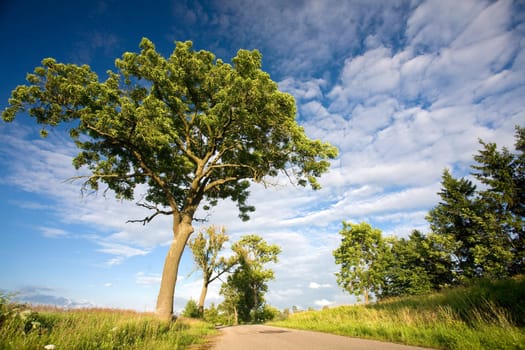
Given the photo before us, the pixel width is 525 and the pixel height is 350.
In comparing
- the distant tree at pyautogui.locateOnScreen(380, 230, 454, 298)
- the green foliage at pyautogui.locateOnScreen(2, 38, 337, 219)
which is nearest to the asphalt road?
the green foliage at pyautogui.locateOnScreen(2, 38, 337, 219)

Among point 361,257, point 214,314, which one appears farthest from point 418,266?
point 214,314

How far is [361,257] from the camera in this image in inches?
1362

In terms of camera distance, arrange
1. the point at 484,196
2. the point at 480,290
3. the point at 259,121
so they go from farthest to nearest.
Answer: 1. the point at 484,196
2. the point at 259,121
3. the point at 480,290

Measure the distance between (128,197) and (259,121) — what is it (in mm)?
9334

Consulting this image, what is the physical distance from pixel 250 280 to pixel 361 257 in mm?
19238

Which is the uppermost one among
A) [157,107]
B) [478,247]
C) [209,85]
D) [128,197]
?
[209,85]

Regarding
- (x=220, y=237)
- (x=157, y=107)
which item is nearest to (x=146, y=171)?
(x=157, y=107)

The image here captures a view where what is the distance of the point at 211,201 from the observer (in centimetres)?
1552

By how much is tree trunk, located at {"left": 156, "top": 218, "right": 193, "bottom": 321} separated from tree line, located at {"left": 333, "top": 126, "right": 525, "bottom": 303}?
23100 millimetres

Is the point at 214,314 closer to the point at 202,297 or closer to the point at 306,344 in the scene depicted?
the point at 202,297

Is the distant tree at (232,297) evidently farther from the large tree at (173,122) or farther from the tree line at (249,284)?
the large tree at (173,122)

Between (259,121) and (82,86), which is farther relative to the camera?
(259,121)

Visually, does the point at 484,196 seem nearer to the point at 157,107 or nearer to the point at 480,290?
Answer: the point at 480,290

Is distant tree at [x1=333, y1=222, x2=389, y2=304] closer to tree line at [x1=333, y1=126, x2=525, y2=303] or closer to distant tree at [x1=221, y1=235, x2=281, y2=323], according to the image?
tree line at [x1=333, y1=126, x2=525, y2=303]
